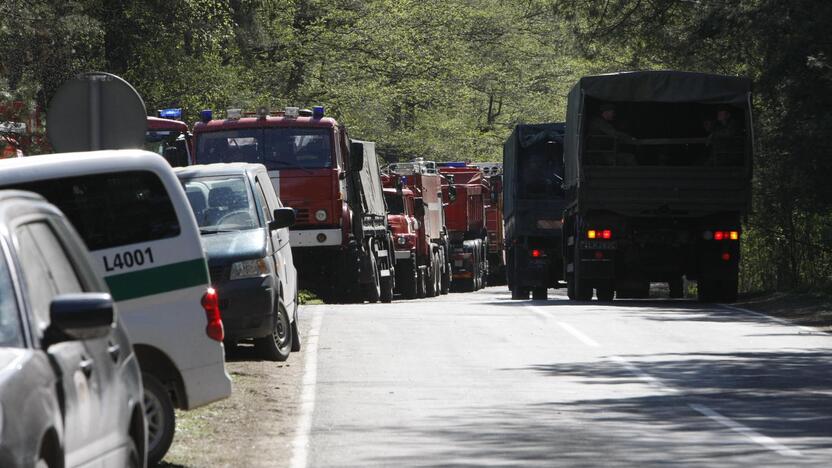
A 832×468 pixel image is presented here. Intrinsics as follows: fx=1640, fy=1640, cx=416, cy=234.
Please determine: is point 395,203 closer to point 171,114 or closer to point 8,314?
point 171,114

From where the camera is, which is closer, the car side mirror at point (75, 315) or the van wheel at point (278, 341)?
the car side mirror at point (75, 315)

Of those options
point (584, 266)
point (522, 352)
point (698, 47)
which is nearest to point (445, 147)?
point (698, 47)

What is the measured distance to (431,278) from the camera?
40.0 meters

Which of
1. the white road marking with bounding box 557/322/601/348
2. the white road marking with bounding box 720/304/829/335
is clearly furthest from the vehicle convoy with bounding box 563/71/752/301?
the white road marking with bounding box 557/322/601/348

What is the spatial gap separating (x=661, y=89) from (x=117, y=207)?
688 inches

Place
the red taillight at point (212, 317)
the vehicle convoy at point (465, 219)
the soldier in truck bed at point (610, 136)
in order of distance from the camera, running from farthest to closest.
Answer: the vehicle convoy at point (465, 219) → the soldier in truck bed at point (610, 136) → the red taillight at point (212, 317)

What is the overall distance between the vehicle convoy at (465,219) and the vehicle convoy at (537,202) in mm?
10868

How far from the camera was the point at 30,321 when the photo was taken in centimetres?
574

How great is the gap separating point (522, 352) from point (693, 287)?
22178 mm

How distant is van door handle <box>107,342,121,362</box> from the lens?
6.69 meters

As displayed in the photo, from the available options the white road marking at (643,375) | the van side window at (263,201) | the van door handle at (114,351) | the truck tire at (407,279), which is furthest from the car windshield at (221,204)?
the truck tire at (407,279)

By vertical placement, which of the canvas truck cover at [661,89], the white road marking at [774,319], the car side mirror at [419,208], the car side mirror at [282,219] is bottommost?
the white road marking at [774,319]

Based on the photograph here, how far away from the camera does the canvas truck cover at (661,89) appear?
25.8m

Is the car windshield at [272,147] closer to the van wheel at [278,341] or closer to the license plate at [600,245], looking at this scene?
the license plate at [600,245]
